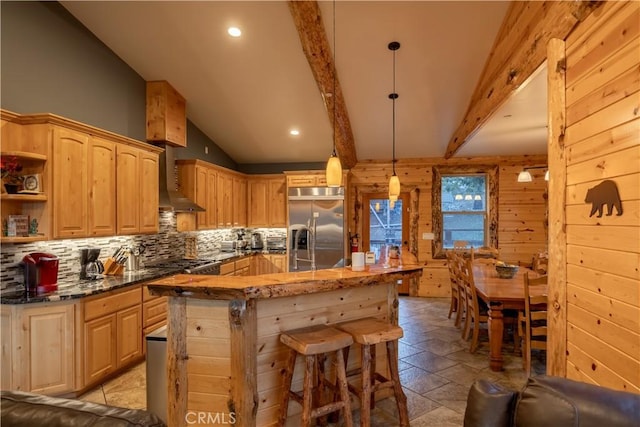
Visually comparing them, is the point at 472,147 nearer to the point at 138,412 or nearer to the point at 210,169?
the point at 210,169

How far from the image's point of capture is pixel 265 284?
2.12 m

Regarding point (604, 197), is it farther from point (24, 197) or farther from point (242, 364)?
point (24, 197)

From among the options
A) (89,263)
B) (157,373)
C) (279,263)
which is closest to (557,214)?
(157,373)

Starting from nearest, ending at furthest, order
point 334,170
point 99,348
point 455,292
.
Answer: point 334,170 → point 99,348 → point 455,292

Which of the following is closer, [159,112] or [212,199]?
[159,112]

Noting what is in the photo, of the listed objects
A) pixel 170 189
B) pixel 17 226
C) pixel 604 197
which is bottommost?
pixel 17 226

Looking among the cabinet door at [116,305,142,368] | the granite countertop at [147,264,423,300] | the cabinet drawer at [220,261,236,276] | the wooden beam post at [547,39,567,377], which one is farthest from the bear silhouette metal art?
the cabinet drawer at [220,261,236,276]

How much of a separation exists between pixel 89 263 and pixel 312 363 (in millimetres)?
2838

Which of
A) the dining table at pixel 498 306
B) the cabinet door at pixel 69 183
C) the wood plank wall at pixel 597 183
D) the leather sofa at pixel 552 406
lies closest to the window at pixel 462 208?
the dining table at pixel 498 306

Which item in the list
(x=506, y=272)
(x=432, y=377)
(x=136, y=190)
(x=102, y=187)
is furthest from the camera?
(x=506, y=272)

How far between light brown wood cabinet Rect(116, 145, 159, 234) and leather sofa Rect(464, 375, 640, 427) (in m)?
3.80

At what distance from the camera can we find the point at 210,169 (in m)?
5.64

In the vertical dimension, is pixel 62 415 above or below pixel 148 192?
below

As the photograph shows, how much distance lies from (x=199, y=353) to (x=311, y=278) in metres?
0.86
